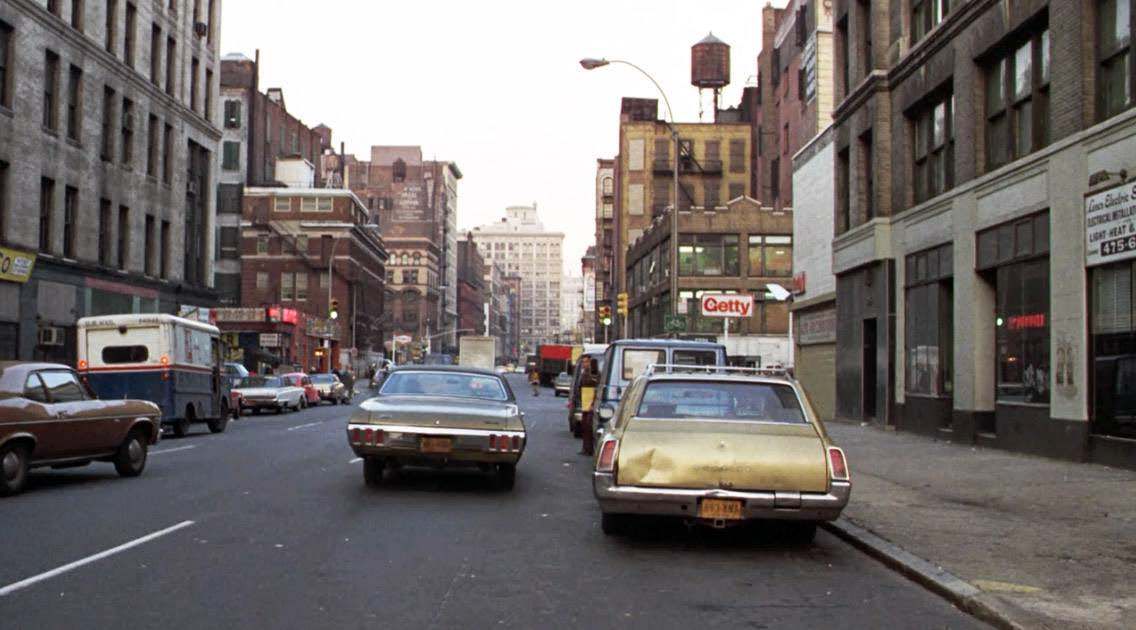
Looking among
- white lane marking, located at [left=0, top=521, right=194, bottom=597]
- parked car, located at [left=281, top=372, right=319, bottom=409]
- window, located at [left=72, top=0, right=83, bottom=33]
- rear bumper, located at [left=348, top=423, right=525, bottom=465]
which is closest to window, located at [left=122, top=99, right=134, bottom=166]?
window, located at [left=72, top=0, right=83, bottom=33]

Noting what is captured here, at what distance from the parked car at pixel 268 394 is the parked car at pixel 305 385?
0.66 m

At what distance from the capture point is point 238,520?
33.8 ft

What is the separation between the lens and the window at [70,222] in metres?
35.8

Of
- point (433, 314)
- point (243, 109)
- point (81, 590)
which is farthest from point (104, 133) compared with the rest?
point (433, 314)

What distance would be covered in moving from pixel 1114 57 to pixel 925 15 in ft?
28.0

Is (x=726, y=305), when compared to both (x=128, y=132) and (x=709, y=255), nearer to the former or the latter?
(x=128, y=132)

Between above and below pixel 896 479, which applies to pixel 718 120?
above

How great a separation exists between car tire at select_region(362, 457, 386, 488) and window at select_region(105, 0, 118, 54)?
30.3 meters

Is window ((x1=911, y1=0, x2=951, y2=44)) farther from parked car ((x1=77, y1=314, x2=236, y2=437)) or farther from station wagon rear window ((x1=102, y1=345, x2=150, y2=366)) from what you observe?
station wagon rear window ((x1=102, y1=345, x2=150, y2=366))

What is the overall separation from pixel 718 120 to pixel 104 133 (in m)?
62.0

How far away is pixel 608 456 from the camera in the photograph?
29.6 ft

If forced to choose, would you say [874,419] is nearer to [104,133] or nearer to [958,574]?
[958,574]

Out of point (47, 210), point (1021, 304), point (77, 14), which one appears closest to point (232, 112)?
point (77, 14)

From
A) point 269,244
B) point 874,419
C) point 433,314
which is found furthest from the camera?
point 433,314
